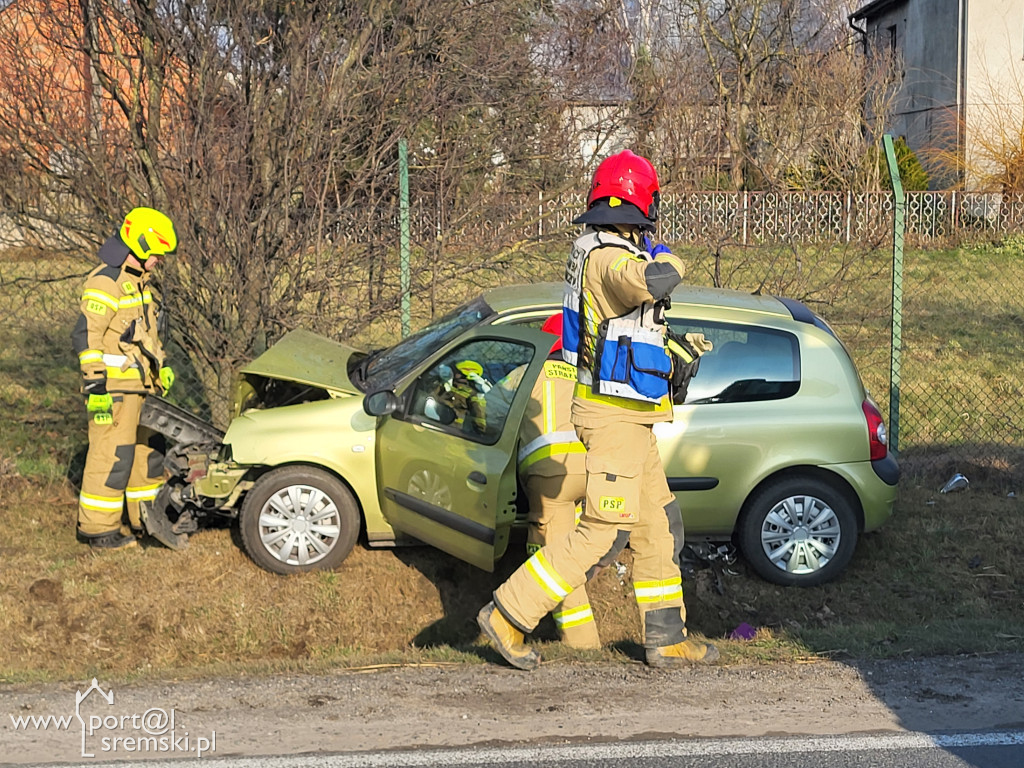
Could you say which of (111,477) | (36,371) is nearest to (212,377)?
(111,477)

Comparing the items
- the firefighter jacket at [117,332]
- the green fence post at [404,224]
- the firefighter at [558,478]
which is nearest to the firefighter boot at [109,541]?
the firefighter jacket at [117,332]

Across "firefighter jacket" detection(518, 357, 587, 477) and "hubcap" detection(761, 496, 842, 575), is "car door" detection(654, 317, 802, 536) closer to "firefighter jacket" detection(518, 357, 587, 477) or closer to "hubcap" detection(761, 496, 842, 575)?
"hubcap" detection(761, 496, 842, 575)

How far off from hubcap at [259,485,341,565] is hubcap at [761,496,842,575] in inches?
97.6

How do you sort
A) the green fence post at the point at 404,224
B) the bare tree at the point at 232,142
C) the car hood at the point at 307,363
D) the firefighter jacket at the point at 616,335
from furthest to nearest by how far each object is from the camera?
the green fence post at the point at 404,224 → the bare tree at the point at 232,142 → the car hood at the point at 307,363 → the firefighter jacket at the point at 616,335

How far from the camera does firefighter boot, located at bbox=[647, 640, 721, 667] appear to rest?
16.2 ft

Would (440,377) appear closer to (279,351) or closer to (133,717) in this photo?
(279,351)

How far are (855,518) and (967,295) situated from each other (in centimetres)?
941

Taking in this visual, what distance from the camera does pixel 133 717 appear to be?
4.35 m

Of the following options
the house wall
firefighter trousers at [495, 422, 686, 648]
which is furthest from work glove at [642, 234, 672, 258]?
the house wall

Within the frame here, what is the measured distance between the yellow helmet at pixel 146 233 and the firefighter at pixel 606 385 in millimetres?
3035

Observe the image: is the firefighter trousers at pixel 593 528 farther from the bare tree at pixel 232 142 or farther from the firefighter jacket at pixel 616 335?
the bare tree at pixel 232 142

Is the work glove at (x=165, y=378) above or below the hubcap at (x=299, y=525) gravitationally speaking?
above

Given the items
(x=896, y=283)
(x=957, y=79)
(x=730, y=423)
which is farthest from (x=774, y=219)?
(x=957, y=79)

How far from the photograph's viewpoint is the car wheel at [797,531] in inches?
251
